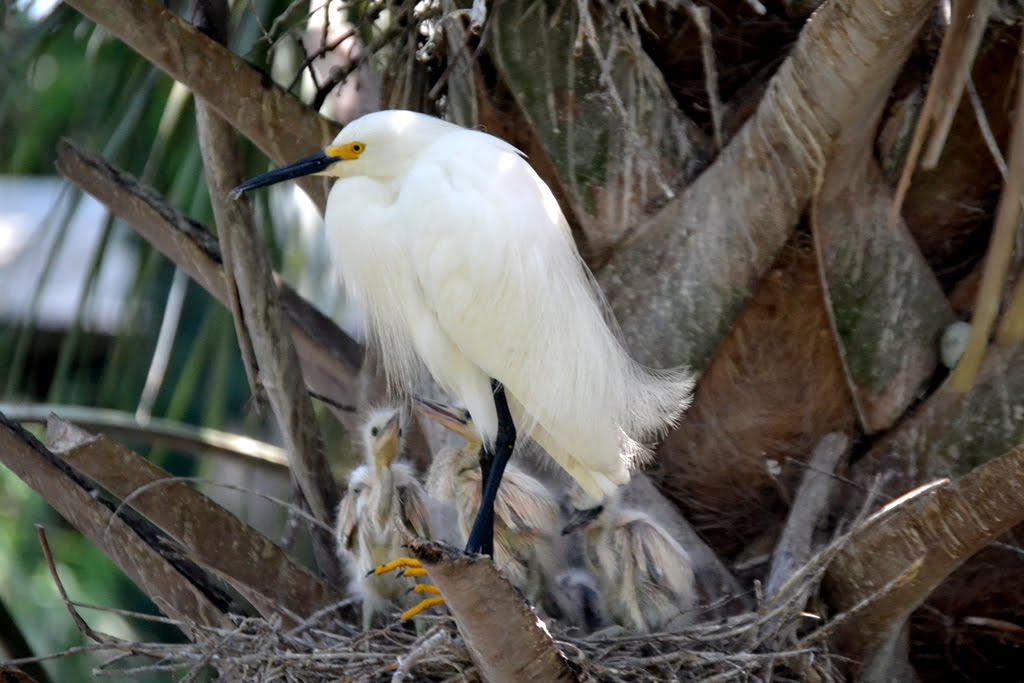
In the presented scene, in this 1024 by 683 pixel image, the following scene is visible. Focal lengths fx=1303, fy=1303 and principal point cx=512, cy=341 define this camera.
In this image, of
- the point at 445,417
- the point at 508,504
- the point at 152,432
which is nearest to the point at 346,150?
the point at 445,417

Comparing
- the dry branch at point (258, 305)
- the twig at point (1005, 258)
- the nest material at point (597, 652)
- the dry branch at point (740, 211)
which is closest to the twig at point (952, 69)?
the twig at point (1005, 258)

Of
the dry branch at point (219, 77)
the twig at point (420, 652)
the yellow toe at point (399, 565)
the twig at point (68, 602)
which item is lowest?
the yellow toe at point (399, 565)

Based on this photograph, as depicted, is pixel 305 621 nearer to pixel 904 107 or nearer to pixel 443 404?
pixel 443 404

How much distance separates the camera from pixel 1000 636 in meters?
2.36

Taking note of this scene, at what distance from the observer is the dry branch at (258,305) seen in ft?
7.95

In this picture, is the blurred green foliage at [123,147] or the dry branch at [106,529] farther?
the blurred green foliage at [123,147]

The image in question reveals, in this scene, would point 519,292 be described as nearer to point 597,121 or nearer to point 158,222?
point 597,121

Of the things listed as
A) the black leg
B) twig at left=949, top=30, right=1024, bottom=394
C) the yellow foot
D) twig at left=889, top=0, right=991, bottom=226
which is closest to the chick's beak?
the black leg

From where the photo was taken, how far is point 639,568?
236cm

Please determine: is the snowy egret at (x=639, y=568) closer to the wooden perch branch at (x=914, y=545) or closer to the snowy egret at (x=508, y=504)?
the snowy egret at (x=508, y=504)

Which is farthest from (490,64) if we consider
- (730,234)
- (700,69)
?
(730,234)

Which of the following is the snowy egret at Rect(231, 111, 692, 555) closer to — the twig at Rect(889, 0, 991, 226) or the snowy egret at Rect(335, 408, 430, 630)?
the snowy egret at Rect(335, 408, 430, 630)

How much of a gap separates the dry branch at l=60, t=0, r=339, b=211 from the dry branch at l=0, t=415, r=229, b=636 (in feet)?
2.24

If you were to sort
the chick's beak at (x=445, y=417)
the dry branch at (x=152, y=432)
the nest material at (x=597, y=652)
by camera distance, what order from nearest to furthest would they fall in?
the nest material at (x=597, y=652) < the chick's beak at (x=445, y=417) < the dry branch at (x=152, y=432)
